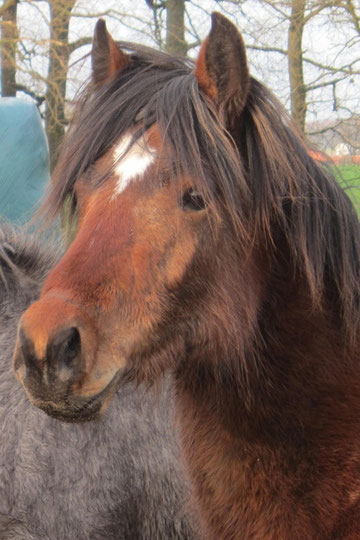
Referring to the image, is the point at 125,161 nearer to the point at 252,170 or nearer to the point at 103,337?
the point at 252,170

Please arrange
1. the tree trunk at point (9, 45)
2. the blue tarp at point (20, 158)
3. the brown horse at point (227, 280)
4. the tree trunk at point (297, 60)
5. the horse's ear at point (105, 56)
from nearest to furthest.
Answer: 1. the brown horse at point (227, 280)
2. the horse's ear at point (105, 56)
3. the blue tarp at point (20, 158)
4. the tree trunk at point (297, 60)
5. the tree trunk at point (9, 45)

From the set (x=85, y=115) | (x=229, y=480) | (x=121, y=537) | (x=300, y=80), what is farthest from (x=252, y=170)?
(x=300, y=80)

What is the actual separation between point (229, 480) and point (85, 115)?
1292mm

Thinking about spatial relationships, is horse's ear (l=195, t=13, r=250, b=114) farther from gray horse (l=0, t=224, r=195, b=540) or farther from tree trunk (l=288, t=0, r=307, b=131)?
tree trunk (l=288, t=0, r=307, b=131)

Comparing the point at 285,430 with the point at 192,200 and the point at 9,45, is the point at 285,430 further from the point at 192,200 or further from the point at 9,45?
the point at 9,45

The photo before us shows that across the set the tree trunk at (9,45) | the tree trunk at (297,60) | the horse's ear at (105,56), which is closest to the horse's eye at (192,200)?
the horse's ear at (105,56)

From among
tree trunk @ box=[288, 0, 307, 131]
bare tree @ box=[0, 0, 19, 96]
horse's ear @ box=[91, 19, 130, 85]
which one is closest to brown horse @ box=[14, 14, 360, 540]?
horse's ear @ box=[91, 19, 130, 85]

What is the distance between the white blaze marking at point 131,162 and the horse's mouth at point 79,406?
1.81 feet

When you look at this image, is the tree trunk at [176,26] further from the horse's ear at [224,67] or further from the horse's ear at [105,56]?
the horse's ear at [224,67]

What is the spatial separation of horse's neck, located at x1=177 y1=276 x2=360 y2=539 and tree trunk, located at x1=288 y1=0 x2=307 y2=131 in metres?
4.74

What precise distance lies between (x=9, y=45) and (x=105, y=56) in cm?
676

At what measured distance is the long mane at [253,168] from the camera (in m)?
Result: 1.73

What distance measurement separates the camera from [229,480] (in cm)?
188

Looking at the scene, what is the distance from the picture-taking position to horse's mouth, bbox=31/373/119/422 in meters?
1.51
